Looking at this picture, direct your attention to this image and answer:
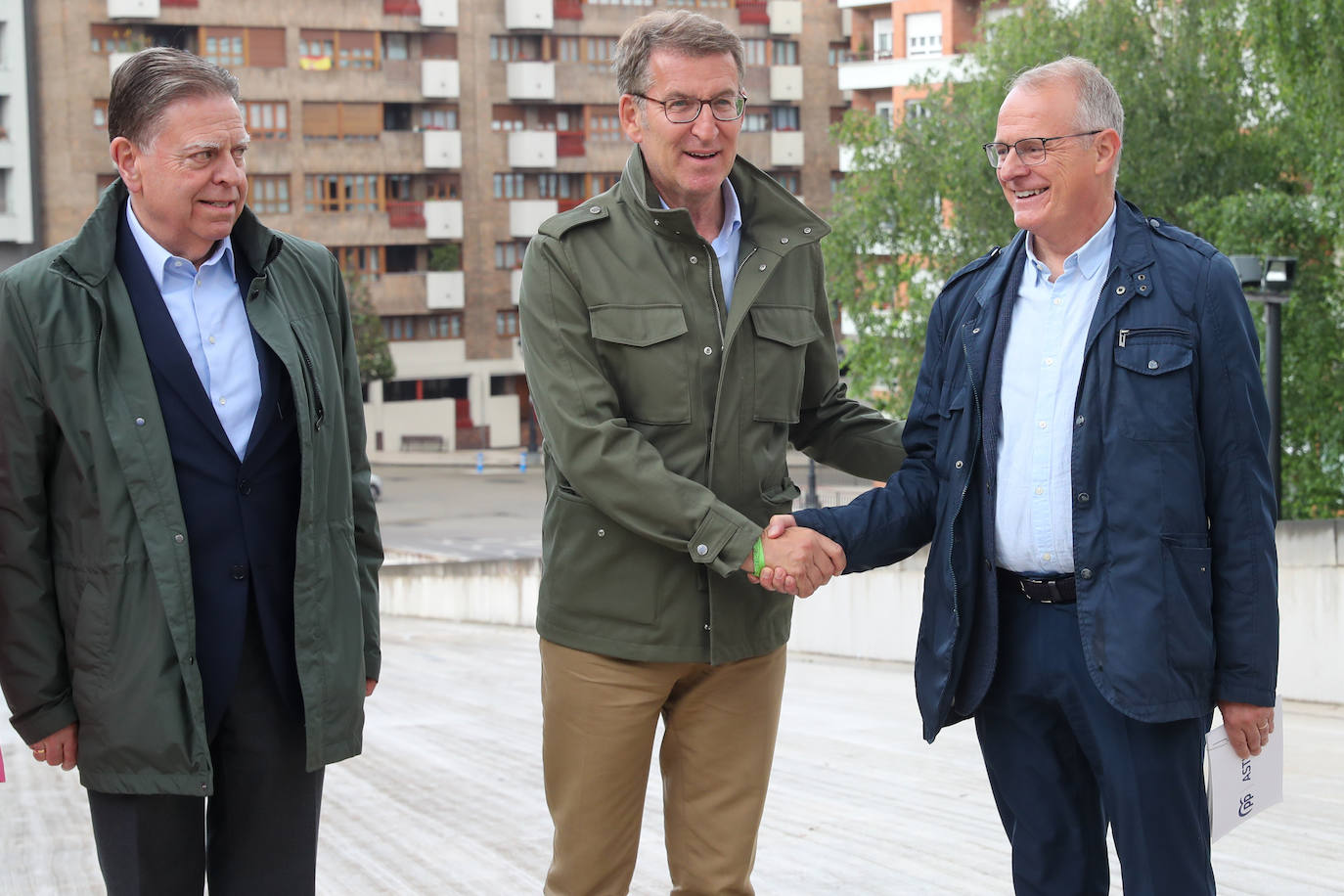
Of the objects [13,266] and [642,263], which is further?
[642,263]

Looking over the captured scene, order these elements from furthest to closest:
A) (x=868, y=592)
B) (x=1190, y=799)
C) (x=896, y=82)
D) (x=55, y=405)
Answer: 1. (x=896, y=82)
2. (x=868, y=592)
3. (x=1190, y=799)
4. (x=55, y=405)

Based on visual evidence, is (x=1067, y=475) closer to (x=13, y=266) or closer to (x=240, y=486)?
(x=240, y=486)

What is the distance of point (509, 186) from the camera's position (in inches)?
2168

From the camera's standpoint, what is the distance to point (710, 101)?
3.49 metres

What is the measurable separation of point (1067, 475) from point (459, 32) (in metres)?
A: 52.4

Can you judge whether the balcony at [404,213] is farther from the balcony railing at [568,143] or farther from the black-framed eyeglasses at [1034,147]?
the black-framed eyeglasses at [1034,147]

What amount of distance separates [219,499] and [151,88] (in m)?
0.80

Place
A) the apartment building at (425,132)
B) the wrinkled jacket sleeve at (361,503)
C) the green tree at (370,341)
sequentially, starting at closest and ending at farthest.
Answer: the wrinkled jacket sleeve at (361,503) < the green tree at (370,341) < the apartment building at (425,132)

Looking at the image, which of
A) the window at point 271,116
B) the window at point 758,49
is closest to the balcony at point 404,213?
the window at point 271,116

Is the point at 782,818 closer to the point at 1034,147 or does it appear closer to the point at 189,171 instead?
the point at 1034,147

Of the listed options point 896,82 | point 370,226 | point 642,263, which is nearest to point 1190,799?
point 642,263

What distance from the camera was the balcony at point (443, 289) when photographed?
176 ft

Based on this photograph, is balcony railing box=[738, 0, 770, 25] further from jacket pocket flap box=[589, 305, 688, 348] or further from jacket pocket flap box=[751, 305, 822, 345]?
jacket pocket flap box=[589, 305, 688, 348]

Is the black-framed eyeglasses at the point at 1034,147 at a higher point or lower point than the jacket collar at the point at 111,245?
higher
